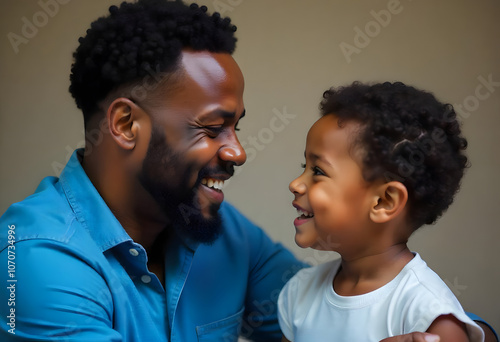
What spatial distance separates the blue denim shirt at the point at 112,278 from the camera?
3.33 ft

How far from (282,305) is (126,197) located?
398 millimetres

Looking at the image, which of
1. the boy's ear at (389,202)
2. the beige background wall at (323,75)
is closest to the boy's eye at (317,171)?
the boy's ear at (389,202)

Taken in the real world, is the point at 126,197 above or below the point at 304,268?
above

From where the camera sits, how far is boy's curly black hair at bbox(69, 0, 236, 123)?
3.88 feet

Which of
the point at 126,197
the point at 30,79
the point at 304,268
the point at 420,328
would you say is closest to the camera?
the point at 420,328

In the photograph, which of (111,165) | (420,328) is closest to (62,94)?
(111,165)

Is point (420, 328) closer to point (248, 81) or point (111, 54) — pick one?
point (111, 54)

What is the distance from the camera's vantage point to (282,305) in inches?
50.7

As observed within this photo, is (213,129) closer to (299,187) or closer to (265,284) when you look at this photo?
(299,187)

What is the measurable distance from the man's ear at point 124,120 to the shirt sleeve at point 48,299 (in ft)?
0.84

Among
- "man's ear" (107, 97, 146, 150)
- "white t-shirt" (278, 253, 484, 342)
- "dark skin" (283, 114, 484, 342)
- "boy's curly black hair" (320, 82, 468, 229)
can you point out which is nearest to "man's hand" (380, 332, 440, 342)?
"white t-shirt" (278, 253, 484, 342)

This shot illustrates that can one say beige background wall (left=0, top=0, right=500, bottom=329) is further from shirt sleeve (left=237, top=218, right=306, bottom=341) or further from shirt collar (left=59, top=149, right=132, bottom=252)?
shirt collar (left=59, top=149, right=132, bottom=252)

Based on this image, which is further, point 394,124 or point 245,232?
point 245,232

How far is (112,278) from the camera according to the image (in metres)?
1.12
